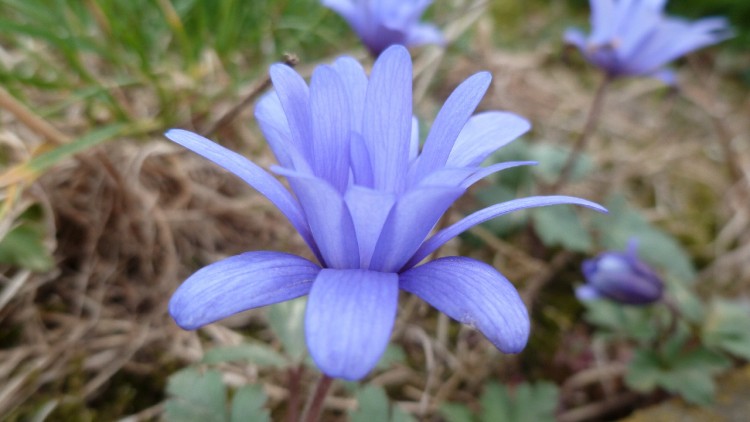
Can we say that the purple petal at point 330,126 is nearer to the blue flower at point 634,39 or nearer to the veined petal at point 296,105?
the veined petal at point 296,105

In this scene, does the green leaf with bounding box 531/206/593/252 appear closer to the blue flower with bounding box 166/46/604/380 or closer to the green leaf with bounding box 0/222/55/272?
the blue flower with bounding box 166/46/604/380

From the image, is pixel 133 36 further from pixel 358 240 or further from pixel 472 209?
pixel 358 240

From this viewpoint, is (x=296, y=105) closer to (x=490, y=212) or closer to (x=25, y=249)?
(x=490, y=212)

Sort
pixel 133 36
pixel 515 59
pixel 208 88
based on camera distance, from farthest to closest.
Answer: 1. pixel 515 59
2. pixel 208 88
3. pixel 133 36

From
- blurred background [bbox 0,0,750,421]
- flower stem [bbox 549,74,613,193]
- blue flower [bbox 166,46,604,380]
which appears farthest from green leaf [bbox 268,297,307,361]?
flower stem [bbox 549,74,613,193]

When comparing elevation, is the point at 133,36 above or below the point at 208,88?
above

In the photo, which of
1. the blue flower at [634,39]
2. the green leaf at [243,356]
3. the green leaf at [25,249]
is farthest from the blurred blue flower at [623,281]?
the green leaf at [25,249]

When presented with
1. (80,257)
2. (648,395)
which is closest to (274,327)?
(80,257)
